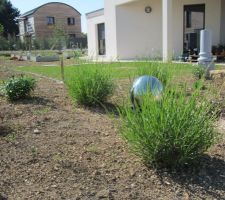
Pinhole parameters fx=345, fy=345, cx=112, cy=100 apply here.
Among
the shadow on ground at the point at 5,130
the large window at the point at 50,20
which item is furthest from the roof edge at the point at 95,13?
the large window at the point at 50,20

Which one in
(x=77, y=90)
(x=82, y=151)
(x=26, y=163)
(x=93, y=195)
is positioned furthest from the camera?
(x=77, y=90)

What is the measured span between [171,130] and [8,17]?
169 feet

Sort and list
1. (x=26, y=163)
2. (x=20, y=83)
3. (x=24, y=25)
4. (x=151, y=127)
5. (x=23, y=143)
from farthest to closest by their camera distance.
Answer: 1. (x=24, y=25)
2. (x=20, y=83)
3. (x=23, y=143)
4. (x=26, y=163)
5. (x=151, y=127)

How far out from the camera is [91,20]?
21.3 m

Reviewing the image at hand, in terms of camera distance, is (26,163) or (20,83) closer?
(26,163)

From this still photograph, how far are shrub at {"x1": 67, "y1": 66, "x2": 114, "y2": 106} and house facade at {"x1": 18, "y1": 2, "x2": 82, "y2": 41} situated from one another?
40.1 meters

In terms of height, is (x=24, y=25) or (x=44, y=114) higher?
(x=24, y=25)

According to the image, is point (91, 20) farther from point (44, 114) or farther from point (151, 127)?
point (151, 127)

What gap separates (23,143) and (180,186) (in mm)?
1870

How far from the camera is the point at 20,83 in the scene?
5.86m

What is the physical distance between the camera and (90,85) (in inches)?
217

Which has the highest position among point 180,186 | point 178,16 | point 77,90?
point 178,16

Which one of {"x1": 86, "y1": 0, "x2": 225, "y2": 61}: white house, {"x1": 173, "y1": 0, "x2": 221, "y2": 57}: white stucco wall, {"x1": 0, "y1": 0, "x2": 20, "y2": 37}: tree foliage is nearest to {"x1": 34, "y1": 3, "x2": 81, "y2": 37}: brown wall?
{"x1": 0, "y1": 0, "x2": 20, "y2": 37}: tree foliage

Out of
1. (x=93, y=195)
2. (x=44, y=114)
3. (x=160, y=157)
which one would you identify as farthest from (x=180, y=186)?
(x=44, y=114)
